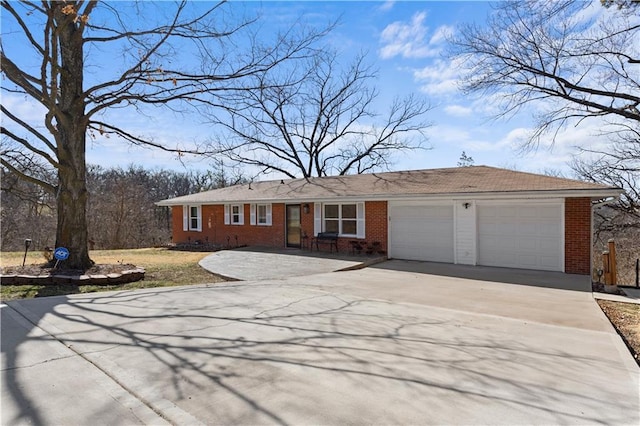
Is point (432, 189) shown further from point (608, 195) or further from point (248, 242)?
point (248, 242)

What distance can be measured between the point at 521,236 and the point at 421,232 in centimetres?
323

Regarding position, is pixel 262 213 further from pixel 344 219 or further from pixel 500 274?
pixel 500 274

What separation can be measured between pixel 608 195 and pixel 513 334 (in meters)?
7.14

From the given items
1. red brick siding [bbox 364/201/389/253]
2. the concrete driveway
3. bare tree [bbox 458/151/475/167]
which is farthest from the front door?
bare tree [bbox 458/151/475/167]

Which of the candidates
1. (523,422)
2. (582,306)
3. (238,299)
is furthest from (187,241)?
(523,422)

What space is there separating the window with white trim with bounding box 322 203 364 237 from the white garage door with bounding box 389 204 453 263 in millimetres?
1443

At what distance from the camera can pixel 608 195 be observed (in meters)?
10.1

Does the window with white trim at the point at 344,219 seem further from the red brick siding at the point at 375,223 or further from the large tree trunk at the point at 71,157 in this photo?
the large tree trunk at the point at 71,157

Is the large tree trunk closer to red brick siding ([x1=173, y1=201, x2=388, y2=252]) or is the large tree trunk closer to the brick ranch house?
the brick ranch house

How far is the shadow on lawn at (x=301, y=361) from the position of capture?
3.04 metres

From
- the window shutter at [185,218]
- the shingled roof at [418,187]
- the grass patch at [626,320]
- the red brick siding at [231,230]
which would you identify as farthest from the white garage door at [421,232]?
the window shutter at [185,218]

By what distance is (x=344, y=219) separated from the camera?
52.3ft

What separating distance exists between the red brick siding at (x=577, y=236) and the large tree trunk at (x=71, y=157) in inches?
529

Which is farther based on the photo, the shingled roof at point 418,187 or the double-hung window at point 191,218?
the double-hung window at point 191,218
